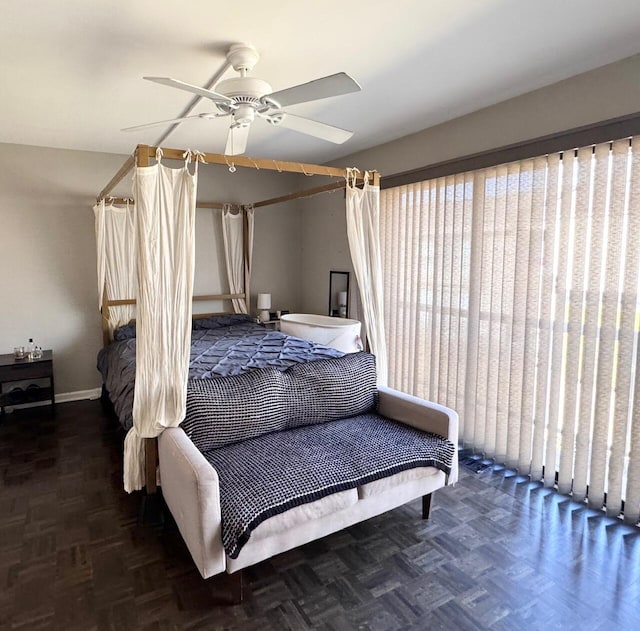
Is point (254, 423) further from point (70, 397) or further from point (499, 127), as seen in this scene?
point (70, 397)

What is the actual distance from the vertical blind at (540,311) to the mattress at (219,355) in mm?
1010

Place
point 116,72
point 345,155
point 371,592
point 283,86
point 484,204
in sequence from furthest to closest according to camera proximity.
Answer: point 345,155 < point 484,204 < point 283,86 < point 116,72 < point 371,592

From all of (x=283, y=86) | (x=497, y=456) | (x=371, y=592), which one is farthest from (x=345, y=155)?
(x=371, y=592)

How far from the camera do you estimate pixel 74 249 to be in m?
4.45

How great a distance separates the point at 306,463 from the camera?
2.16 metres

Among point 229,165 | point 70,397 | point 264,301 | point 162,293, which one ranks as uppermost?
point 229,165

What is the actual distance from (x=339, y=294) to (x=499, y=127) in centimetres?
245

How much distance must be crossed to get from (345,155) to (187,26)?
2.88 m

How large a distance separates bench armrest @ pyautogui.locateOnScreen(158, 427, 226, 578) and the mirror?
122 inches

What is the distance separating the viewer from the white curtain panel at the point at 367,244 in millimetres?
2939

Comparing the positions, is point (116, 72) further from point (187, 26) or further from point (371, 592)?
point (371, 592)

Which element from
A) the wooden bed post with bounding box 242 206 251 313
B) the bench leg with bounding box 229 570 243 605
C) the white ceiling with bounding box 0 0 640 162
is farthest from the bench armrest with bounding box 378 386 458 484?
the wooden bed post with bounding box 242 206 251 313

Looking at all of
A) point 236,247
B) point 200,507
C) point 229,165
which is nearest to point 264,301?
point 236,247

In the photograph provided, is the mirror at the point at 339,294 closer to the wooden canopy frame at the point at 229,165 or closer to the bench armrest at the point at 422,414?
the wooden canopy frame at the point at 229,165
